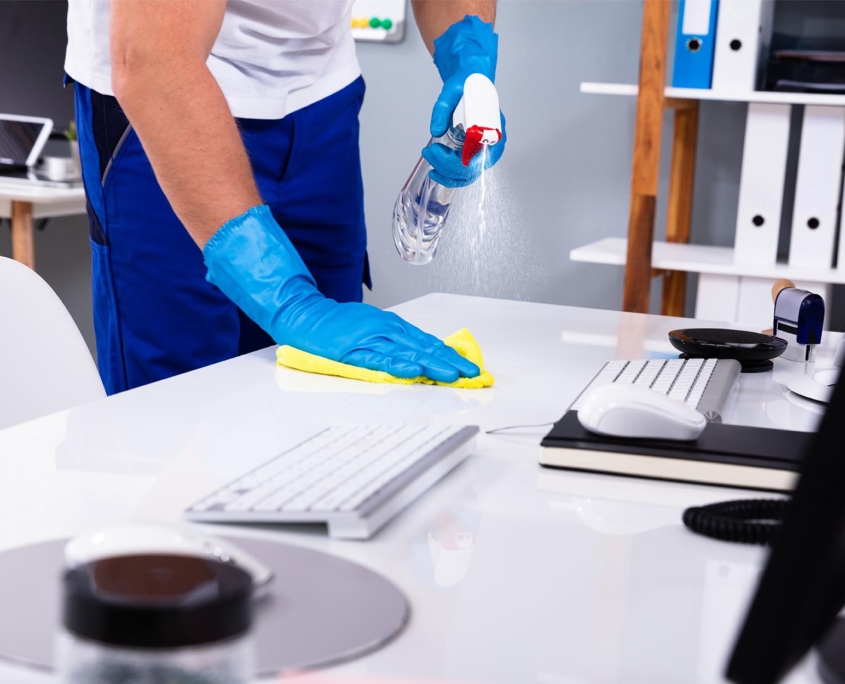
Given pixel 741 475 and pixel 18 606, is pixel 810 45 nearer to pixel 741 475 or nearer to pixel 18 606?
pixel 741 475

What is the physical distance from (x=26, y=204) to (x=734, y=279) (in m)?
1.79

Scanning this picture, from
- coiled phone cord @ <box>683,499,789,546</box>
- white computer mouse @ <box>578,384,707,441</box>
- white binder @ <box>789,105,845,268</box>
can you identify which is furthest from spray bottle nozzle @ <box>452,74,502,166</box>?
white binder @ <box>789,105,845,268</box>

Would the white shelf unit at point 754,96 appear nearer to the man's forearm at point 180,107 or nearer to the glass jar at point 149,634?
the man's forearm at point 180,107

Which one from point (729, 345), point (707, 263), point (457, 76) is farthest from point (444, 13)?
point (707, 263)

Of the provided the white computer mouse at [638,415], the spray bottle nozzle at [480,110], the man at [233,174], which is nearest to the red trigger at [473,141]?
the spray bottle nozzle at [480,110]

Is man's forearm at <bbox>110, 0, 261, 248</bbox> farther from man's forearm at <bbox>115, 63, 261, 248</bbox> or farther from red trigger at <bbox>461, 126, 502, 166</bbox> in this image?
red trigger at <bbox>461, 126, 502, 166</bbox>

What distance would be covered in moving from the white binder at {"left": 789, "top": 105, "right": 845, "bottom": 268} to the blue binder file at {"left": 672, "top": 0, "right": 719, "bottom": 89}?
0.26 m

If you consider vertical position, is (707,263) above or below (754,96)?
below

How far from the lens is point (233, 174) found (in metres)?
1.16

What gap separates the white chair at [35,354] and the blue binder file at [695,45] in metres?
1.75

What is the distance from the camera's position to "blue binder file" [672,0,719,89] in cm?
239

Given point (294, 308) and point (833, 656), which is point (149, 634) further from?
point (294, 308)

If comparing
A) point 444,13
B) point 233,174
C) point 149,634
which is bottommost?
point 149,634

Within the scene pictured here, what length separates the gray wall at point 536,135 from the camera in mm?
2846
